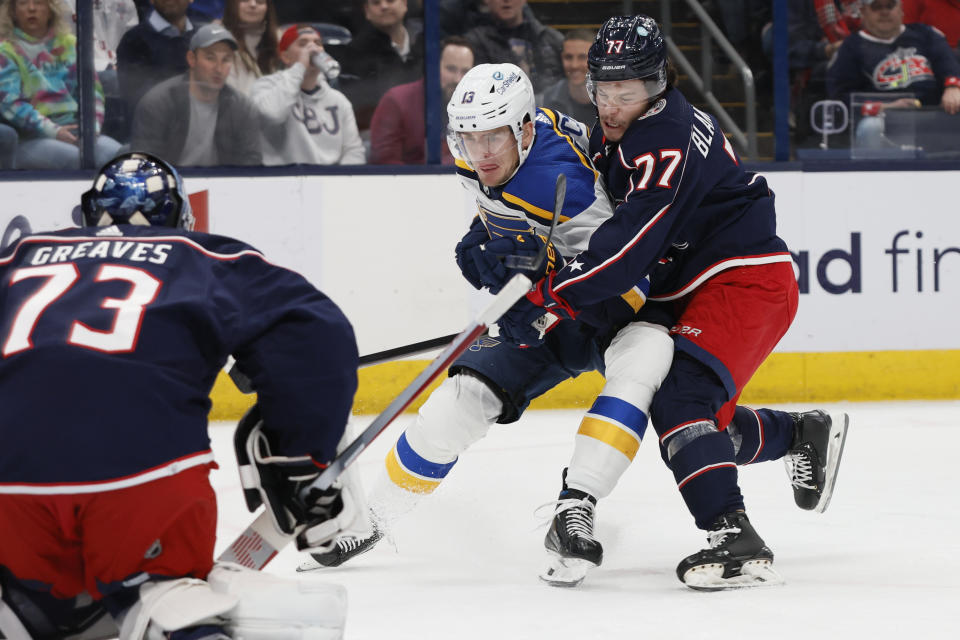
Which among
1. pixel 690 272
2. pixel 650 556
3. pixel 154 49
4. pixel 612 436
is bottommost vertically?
pixel 650 556

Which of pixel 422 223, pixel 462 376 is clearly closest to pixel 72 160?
pixel 422 223

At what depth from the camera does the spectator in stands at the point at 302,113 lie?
4723 millimetres

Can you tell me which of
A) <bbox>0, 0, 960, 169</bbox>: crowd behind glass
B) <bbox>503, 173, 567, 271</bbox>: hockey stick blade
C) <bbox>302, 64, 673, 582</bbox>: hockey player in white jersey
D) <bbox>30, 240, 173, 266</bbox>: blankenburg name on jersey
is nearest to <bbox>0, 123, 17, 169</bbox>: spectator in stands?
<bbox>0, 0, 960, 169</bbox>: crowd behind glass

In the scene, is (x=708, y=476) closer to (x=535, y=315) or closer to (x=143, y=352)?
(x=535, y=315)

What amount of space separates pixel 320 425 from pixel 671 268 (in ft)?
4.24

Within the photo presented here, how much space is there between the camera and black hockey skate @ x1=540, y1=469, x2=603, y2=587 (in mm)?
2451

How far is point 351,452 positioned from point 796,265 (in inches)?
130

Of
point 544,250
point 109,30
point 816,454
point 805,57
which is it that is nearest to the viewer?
point 544,250

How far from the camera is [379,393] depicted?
4.67 meters

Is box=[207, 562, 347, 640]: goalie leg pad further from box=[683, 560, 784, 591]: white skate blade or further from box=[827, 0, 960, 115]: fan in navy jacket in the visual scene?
box=[827, 0, 960, 115]: fan in navy jacket

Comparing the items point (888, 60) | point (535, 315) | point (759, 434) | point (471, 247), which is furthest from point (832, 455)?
point (888, 60)

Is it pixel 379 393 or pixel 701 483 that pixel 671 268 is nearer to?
pixel 701 483

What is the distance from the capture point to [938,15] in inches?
200

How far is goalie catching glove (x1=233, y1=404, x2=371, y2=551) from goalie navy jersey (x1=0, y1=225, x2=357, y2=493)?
1.4 inches
